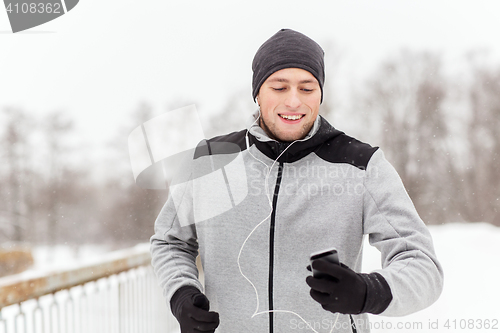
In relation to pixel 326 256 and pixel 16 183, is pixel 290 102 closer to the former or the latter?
pixel 326 256

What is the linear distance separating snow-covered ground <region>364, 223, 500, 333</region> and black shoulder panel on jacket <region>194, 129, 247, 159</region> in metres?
2.40

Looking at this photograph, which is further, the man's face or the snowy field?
the snowy field

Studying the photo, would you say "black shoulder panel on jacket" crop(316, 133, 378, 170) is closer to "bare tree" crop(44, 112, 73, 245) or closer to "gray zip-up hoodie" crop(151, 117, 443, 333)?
"gray zip-up hoodie" crop(151, 117, 443, 333)

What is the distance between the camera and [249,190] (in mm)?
1056

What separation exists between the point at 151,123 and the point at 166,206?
1.00ft

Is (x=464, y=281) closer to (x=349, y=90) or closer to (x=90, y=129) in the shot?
(x=349, y=90)

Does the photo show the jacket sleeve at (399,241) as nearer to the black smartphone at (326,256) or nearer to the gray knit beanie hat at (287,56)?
the black smartphone at (326,256)

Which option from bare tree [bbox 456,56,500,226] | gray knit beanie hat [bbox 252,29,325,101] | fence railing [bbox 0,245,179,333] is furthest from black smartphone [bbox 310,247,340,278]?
bare tree [bbox 456,56,500,226]

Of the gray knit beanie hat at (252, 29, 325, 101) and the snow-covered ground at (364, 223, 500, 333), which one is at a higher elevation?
the gray knit beanie hat at (252, 29, 325, 101)

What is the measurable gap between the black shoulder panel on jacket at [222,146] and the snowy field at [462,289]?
1.27 metres

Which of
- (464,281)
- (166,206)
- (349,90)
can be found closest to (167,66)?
(349,90)

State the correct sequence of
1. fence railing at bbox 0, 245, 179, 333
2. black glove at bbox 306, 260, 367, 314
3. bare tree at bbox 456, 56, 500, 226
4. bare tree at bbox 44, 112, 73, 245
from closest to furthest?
1. black glove at bbox 306, 260, 367, 314
2. fence railing at bbox 0, 245, 179, 333
3. bare tree at bbox 456, 56, 500, 226
4. bare tree at bbox 44, 112, 73, 245

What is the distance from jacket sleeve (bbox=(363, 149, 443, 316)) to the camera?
736mm

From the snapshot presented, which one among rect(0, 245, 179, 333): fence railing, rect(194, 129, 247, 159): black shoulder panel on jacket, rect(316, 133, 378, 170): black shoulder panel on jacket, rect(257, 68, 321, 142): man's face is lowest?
rect(0, 245, 179, 333): fence railing
